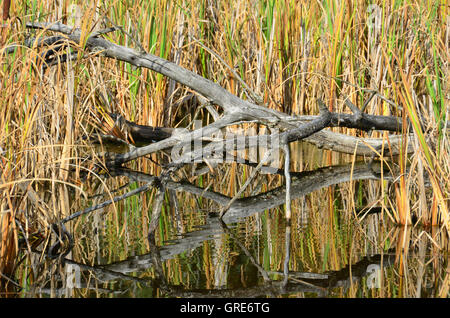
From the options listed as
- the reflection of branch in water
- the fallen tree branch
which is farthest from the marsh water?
the fallen tree branch

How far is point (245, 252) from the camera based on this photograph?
8.78ft

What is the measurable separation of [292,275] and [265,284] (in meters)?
0.14

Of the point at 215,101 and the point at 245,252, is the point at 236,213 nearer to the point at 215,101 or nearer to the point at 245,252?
the point at 245,252

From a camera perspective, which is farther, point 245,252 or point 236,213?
point 236,213

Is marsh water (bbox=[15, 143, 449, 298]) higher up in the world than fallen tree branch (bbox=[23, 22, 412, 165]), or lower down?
lower down

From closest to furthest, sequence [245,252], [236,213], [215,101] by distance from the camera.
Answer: [245,252] → [236,213] → [215,101]

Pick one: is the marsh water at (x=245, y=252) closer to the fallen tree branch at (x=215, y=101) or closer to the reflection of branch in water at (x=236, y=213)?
the reflection of branch in water at (x=236, y=213)

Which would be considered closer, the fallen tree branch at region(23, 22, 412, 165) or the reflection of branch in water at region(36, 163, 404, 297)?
the reflection of branch in water at region(36, 163, 404, 297)

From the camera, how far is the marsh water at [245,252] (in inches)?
88.5

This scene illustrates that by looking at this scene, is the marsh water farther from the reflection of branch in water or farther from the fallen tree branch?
the fallen tree branch

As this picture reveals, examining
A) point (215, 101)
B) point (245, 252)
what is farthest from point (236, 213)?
point (215, 101)

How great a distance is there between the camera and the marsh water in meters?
2.25

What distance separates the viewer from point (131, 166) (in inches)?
189

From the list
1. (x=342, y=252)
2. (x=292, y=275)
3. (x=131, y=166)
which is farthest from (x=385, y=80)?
(x=292, y=275)
